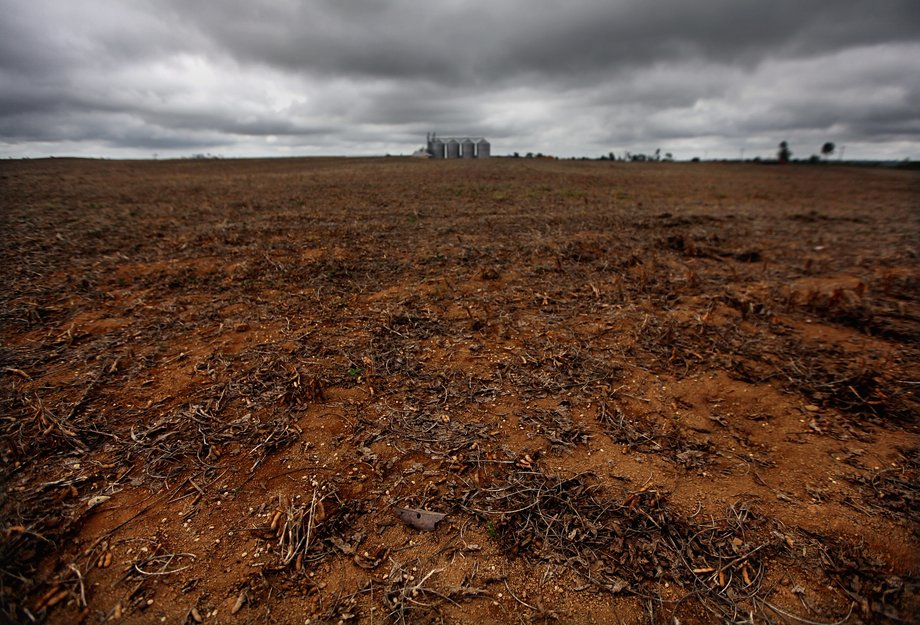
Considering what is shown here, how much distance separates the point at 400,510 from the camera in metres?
2.79

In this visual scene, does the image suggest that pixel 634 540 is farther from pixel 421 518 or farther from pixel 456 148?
pixel 456 148

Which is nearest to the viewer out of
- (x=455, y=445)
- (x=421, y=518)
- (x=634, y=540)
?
(x=634, y=540)

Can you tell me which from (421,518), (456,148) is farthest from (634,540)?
(456,148)

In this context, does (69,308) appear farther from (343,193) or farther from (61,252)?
(343,193)

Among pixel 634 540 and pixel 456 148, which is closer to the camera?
pixel 634 540

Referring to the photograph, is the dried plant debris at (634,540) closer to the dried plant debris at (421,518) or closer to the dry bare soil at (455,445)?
the dry bare soil at (455,445)

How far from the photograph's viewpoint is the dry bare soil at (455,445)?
2.33m

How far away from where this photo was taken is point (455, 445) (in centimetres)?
337

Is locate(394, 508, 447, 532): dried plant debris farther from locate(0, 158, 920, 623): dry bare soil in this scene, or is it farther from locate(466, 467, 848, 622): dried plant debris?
locate(466, 467, 848, 622): dried plant debris

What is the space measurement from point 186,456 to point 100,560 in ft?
2.86

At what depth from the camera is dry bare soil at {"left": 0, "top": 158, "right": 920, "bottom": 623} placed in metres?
2.33

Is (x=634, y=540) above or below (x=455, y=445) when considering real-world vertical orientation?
below

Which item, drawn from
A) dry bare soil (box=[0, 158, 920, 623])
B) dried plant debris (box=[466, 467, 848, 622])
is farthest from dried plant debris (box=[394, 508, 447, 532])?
dried plant debris (box=[466, 467, 848, 622])

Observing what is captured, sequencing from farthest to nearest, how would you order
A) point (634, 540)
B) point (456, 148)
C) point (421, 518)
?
point (456, 148)
point (421, 518)
point (634, 540)
